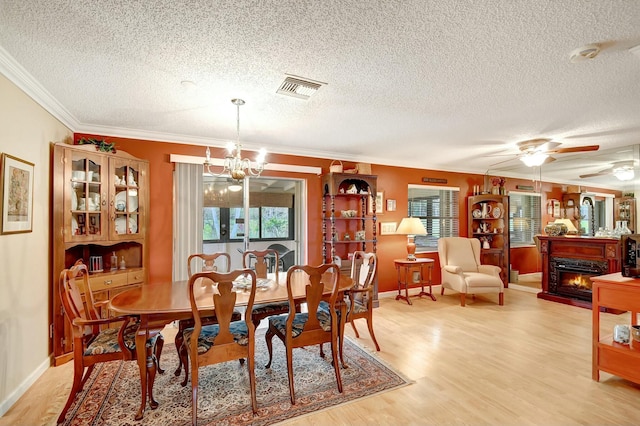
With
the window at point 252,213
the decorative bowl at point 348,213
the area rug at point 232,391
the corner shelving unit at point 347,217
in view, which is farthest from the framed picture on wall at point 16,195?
the decorative bowl at point 348,213

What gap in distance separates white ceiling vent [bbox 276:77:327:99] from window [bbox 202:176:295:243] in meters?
2.15

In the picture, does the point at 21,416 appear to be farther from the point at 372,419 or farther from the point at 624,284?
the point at 624,284

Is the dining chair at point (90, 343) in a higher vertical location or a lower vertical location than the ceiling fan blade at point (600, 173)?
lower

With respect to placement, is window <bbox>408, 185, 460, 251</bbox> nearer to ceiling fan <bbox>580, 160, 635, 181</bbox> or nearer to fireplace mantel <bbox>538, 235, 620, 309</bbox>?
fireplace mantel <bbox>538, 235, 620, 309</bbox>

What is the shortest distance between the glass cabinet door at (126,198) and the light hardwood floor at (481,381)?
1.36 m

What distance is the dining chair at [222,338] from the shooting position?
6.77 ft

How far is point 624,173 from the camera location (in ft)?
15.4

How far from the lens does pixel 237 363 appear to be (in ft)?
9.45

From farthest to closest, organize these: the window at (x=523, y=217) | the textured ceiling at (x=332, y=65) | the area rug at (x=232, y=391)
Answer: the window at (x=523, y=217) → the area rug at (x=232, y=391) → the textured ceiling at (x=332, y=65)

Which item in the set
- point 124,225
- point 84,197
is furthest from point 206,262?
point 84,197

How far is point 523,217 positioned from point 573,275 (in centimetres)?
215

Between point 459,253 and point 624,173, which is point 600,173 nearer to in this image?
point 624,173

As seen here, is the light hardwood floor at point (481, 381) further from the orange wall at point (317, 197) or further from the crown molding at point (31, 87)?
the crown molding at point (31, 87)

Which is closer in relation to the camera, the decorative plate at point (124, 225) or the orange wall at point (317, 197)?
the decorative plate at point (124, 225)
